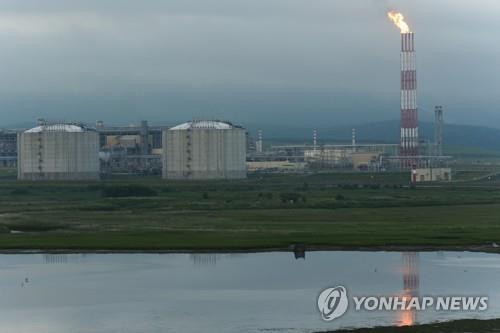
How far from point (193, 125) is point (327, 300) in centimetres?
8230

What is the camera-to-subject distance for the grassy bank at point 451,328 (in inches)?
997

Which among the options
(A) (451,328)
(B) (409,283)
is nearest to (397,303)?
(A) (451,328)

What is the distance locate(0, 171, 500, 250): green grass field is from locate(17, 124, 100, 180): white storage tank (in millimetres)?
16914

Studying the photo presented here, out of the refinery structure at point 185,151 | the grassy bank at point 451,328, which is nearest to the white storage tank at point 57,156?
the refinery structure at point 185,151

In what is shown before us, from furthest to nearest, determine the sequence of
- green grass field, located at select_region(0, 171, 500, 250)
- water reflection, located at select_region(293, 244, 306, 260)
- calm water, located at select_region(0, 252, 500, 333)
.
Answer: green grass field, located at select_region(0, 171, 500, 250) → water reflection, located at select_region(293, 244, 306, 260) → calm water, located at select_region(0, 252, 500, 333)

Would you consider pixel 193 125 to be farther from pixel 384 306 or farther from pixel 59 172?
pixel 384 306

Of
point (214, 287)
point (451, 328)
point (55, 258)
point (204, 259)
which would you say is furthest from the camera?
point (55, 258)

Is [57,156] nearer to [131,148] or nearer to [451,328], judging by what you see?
[131,148]

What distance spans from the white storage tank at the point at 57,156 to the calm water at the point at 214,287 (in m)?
67.9

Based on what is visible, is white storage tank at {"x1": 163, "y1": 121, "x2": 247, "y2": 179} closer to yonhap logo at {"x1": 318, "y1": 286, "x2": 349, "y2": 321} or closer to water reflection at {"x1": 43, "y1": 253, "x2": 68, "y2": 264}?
water reflection at {"x1": 43, "y1": 253, "x2": 68, "y2": 264}

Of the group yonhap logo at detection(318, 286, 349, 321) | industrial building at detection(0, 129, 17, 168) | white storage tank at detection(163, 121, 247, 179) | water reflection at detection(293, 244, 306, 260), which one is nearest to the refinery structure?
white storage tank at detection(163, 121, 247, 179)

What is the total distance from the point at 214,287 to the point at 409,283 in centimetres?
579

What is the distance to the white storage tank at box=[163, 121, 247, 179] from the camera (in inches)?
4272

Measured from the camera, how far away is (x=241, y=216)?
58188 mm
